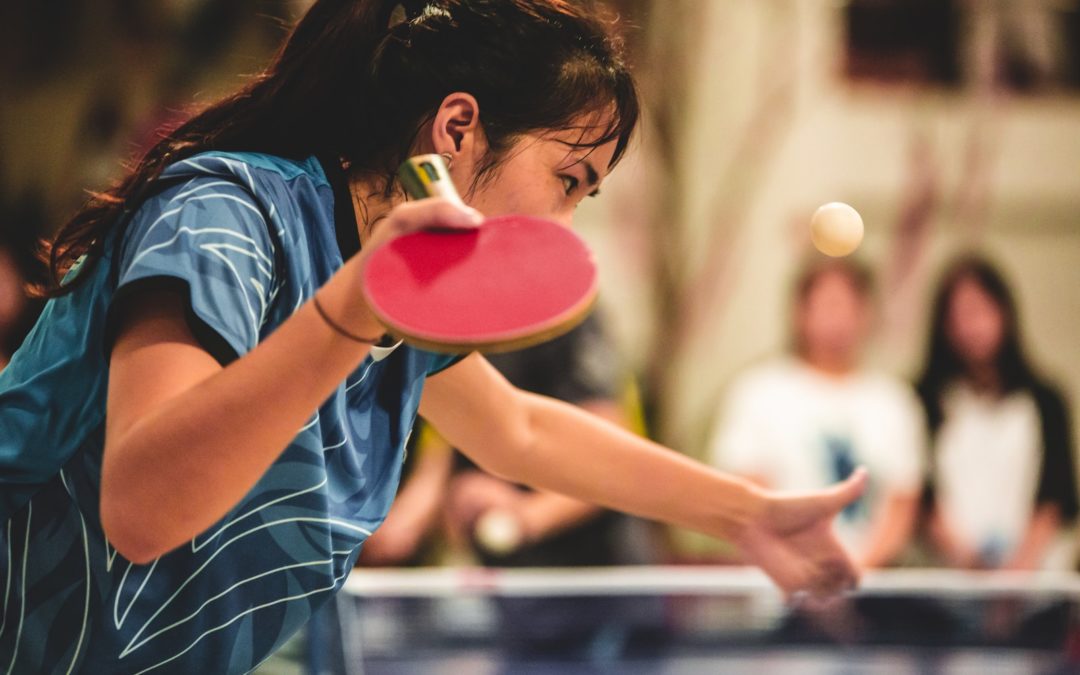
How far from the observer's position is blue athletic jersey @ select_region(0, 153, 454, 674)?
3.58ft

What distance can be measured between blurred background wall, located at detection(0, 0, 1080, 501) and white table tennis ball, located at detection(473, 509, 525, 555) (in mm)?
1764

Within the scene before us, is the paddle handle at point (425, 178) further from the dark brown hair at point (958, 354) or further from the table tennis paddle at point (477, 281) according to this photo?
the dark brown hair at point (958, 354)

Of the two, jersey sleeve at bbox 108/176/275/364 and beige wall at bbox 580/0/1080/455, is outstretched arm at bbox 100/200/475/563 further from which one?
beige wall at bbox 580/0/1080/455

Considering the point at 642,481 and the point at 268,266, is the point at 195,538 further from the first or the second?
the point at 642,481

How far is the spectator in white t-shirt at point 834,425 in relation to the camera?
3.88m

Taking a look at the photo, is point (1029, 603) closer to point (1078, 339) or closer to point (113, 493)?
point (113, 493)

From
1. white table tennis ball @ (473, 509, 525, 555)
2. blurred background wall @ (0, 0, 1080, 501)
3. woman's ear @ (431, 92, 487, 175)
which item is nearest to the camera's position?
woman's ear @ (431, 92, 487, 175)

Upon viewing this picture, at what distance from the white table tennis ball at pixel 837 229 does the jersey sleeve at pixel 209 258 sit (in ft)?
2.15

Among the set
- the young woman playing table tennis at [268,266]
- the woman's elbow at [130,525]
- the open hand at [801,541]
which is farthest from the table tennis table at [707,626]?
the woman's elbow at [130,525]

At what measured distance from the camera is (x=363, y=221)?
130cm

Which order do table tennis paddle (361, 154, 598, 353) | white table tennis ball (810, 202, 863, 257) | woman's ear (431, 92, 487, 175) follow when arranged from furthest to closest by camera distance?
white table tennis ball (810, 202, 863, 257) → woman's ear (431, 92, 487, 175) → table tennis paddle (361, 154, 598, 353)

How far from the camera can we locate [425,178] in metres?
1.01

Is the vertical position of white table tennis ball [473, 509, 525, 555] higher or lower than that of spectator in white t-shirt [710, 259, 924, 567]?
lower

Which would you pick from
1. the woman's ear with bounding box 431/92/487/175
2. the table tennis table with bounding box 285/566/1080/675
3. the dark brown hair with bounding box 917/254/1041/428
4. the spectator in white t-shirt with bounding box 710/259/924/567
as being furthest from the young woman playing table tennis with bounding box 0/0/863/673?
the dark brown hair with bounding box 917/254/1041/428
